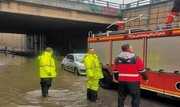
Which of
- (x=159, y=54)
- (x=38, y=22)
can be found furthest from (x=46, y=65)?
(x=38, y=22)

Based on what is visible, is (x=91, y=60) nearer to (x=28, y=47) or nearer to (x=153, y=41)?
(x=153, y=41)

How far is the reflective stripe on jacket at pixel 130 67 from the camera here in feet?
22.8

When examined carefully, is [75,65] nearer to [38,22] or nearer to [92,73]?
[92,73]

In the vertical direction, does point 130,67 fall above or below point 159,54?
below

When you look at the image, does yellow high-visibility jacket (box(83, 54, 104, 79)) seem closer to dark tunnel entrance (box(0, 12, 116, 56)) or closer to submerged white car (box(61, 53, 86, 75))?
submerged white car (box(61, 53, 86, 75))

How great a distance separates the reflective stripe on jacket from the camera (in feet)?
22.8

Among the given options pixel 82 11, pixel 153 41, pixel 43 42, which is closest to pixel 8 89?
pixel 153 41

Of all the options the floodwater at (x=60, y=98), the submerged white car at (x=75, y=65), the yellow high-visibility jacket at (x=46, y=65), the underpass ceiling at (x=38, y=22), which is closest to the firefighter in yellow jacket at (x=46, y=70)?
the yellow high-visibility jacket at (x=46, y=65)

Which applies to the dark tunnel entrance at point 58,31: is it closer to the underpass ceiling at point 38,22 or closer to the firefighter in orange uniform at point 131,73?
the underpass ceiling at point 38,22

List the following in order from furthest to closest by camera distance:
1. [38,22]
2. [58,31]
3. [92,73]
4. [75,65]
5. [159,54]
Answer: [58,31] → [38,22] → [75,65] → [92,73] → [159,54]

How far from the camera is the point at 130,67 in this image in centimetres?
696

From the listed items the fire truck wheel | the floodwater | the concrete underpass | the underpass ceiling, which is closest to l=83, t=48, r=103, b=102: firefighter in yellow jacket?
the floodwater

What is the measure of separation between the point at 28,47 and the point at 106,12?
113ft

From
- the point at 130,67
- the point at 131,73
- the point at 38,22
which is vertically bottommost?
the point at 131,73
